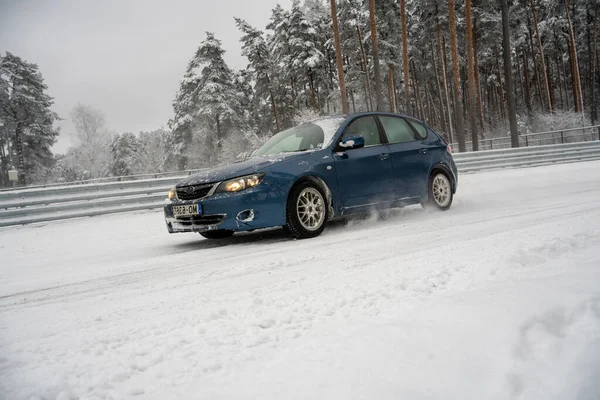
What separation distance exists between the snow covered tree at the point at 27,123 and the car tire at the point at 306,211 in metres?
31.5

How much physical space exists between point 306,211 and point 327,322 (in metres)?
3.15

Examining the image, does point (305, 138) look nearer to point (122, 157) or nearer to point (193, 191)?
point (193, 191)

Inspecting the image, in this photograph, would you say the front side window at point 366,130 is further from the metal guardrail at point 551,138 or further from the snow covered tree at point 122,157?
the snow covered tree at point 122,157

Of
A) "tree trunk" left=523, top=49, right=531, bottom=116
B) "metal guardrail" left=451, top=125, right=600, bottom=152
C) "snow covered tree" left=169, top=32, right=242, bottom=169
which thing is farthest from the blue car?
"tree trunk" left=523, top=49, right=531, bottom=116

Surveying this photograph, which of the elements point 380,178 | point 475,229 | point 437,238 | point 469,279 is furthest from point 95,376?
point 380,178

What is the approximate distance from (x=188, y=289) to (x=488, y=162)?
15.9 metres

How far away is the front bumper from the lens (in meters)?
4.81

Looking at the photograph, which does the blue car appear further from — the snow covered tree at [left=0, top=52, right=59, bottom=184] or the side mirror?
the snow covered tree at [left=0, top=52, right=59, bottom=184]

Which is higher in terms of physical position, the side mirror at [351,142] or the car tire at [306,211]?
the side mirror at [351,142]

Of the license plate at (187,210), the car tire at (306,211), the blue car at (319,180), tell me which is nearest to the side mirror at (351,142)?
the blue car at (319,180)

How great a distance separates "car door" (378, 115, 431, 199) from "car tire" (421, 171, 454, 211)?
202 millimetres

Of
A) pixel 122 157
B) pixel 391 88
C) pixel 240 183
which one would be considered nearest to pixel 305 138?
pixel 240 183

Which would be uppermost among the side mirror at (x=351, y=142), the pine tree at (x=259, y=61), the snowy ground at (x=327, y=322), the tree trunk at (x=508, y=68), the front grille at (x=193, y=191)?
the pine tree at (x=259, y=61)

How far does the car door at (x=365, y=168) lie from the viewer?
18.4 ft
